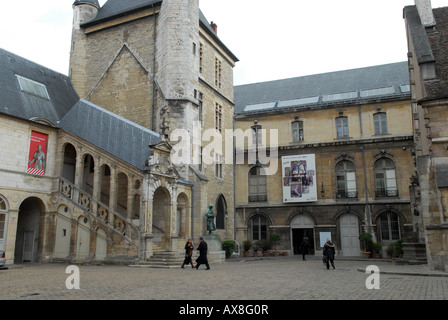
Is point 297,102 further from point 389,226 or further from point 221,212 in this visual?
point 389,226

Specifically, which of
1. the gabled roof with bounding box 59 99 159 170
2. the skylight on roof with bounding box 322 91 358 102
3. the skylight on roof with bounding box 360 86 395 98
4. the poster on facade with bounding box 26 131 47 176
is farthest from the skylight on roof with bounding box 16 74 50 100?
the skylight on roof with bounding box 360 86 395 98

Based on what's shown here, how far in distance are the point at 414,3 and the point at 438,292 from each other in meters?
15.4

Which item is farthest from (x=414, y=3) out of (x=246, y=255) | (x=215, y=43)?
(x=246, y=255)

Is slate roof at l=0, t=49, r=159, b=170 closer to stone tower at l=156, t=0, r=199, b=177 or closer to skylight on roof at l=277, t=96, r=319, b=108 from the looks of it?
stone tower at l=156, t=0, r=199, b=177

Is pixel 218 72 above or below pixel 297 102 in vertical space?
above

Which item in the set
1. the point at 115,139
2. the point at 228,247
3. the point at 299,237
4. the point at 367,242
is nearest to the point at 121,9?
the point at 115,139

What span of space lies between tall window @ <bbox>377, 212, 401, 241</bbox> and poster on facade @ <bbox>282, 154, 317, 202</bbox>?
4384mm

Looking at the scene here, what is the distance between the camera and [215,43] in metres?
26.8

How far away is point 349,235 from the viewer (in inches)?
1027

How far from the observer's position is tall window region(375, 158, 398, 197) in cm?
2570

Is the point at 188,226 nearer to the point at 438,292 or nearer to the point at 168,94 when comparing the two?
the point at 168,94

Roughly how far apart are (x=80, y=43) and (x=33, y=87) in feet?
21.5
